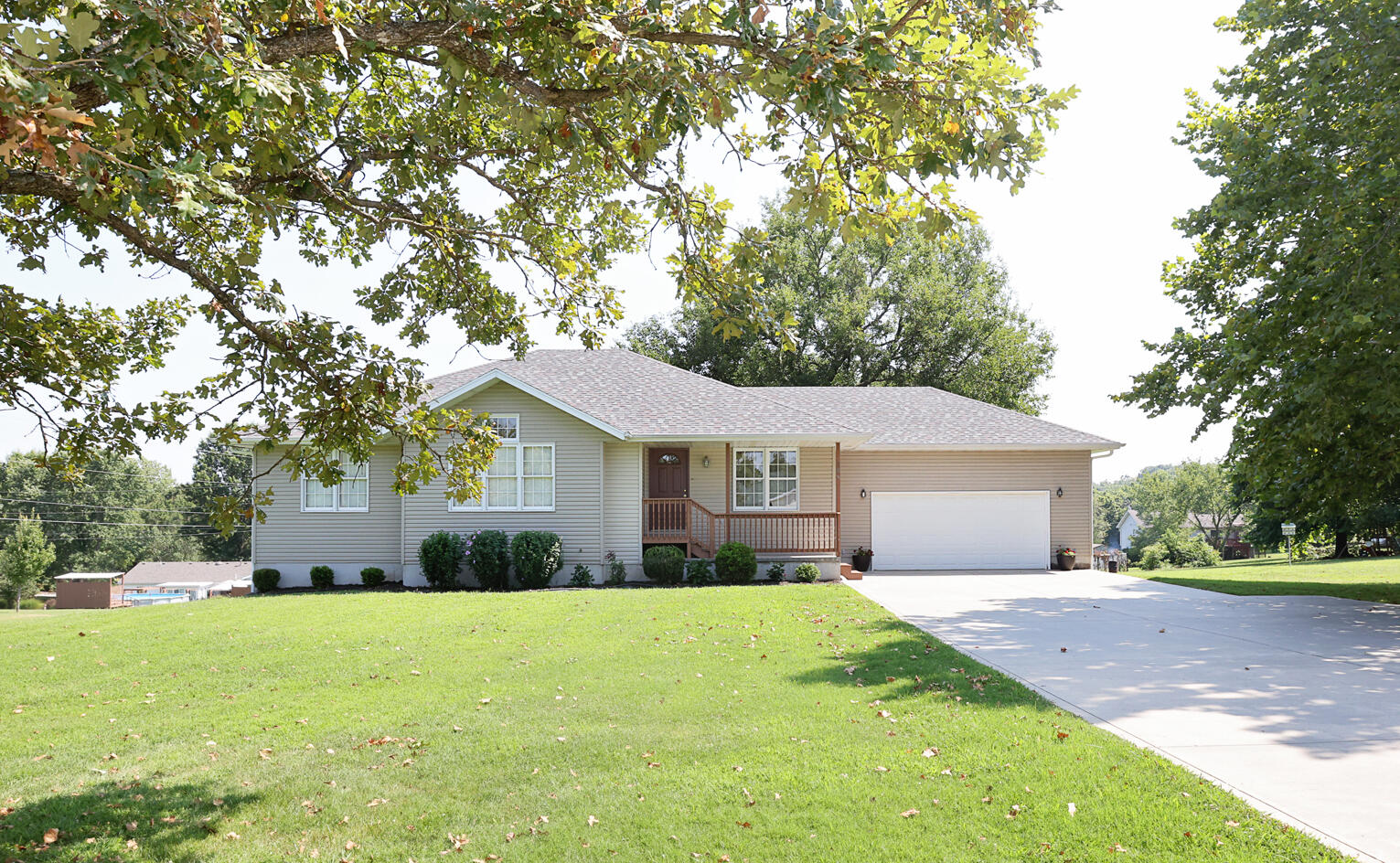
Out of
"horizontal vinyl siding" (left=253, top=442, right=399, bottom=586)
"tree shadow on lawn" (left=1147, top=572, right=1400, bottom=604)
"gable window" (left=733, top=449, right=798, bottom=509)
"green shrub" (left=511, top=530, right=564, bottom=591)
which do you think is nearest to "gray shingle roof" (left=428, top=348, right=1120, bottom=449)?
"gable window" (left=733, top=449, right=798, bottom=509)

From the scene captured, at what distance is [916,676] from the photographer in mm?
8352

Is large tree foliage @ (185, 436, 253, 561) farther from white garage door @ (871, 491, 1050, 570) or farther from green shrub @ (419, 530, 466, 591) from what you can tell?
white garage door @ (871, 491, 1050, 570)

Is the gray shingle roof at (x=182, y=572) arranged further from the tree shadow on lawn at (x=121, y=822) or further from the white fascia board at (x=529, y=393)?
the tree shadow on lawn at (x=121, y=822)

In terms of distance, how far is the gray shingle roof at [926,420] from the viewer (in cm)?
2186

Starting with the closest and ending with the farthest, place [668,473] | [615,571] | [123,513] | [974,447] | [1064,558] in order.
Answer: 1. [615,571]
2. [668,473]
3. [974,447]
4. [1064,558]
5. [123,513]

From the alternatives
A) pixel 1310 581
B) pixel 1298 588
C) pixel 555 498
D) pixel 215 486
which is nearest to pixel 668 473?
pixel 555 498

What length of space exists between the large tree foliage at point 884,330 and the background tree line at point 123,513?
135ft

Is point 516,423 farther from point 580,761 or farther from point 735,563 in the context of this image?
point 580,761

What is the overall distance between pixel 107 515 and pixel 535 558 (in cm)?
6585

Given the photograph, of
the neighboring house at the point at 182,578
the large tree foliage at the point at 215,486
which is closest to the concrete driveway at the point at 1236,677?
the neighboring house at the point at 182,578

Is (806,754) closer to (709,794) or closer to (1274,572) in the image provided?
(709,794)

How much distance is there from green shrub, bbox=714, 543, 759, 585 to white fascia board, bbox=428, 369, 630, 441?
125 inches

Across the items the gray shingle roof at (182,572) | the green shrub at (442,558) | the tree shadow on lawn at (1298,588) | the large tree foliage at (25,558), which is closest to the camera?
the tree shadow on lawn at (1298,588)

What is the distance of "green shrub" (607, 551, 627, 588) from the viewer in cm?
1841
